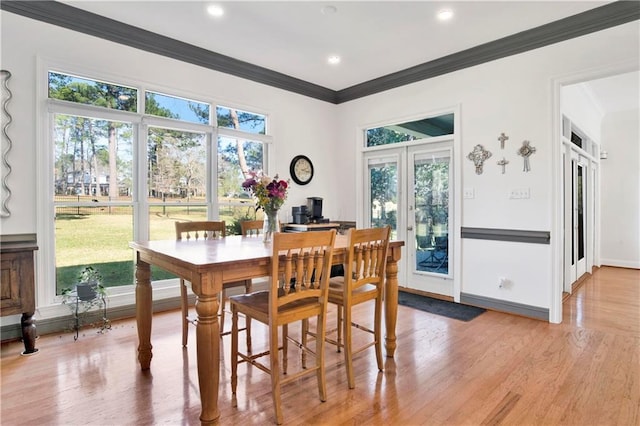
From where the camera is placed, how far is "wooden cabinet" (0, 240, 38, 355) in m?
2.64

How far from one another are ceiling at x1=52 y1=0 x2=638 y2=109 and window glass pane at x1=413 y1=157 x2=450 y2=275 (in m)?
1.35

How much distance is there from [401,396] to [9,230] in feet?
11.0

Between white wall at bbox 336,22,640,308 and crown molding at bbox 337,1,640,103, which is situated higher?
crown molding at bbox 337,1,640,103

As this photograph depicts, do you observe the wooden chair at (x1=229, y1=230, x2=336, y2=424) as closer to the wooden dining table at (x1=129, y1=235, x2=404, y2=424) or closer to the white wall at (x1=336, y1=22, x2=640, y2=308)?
the wooden dining table at (x1=129, y1=235, x2=404, y2=424)

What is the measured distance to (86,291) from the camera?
10.1 feet

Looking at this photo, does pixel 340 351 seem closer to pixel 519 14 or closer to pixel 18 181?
pixel 18 181

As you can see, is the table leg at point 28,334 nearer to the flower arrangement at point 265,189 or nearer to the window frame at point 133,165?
the window frame at point 133,165

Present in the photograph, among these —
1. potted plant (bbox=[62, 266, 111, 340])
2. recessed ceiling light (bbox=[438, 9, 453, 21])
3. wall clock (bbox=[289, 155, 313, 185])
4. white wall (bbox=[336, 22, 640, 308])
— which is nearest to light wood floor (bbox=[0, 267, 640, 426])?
potted plant (bbox=[62, 266, 111, 340])

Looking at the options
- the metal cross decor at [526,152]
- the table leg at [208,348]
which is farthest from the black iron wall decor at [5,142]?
the metal cross decor at [526,152]

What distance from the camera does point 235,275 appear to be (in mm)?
1823

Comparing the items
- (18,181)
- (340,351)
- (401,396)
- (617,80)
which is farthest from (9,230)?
(617,80)

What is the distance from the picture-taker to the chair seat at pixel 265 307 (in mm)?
1968

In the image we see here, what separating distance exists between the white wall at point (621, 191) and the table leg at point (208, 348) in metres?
7.47

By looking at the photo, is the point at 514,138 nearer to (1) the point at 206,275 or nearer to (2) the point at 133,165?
(1) the point at 206,275
